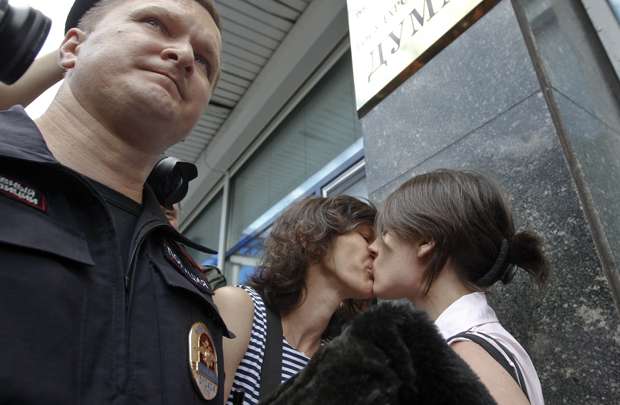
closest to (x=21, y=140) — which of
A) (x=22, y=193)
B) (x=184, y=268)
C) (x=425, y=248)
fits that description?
(x=22, y=193)

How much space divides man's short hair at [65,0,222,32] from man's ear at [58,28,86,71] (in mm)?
23

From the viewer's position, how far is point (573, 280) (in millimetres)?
1209

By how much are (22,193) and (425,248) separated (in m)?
0.96

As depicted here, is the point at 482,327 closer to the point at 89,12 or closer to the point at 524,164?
the point at 524,164

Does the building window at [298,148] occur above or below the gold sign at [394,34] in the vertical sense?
below

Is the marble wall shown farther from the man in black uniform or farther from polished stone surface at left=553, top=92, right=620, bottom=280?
the man in black uniform

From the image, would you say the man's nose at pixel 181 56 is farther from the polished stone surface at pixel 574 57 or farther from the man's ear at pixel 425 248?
the polished stone surface at pixel 574 57

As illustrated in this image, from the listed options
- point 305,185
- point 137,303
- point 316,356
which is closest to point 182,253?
point 137,303

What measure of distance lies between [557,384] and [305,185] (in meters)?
3.71

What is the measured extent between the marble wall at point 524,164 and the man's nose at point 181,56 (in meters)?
1.13

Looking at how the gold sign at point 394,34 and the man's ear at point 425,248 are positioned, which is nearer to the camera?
the man's ear at point 425,248

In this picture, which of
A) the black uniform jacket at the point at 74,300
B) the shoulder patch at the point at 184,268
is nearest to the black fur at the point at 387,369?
the black uniform jacket at the point at 74,300

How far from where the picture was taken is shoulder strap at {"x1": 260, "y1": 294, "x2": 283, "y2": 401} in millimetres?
1171

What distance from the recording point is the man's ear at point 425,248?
117 centimetres
